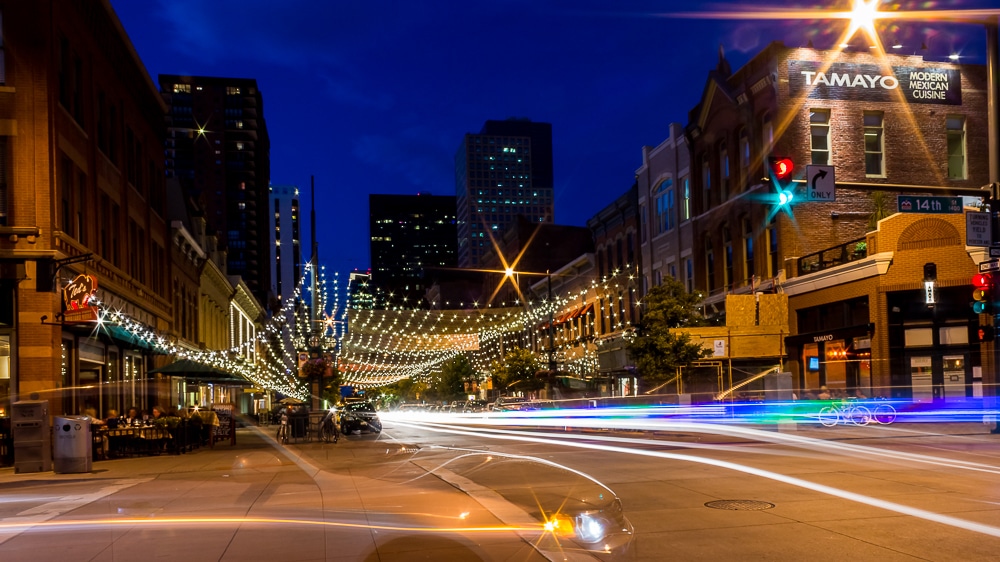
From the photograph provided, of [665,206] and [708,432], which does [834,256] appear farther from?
[665,206]

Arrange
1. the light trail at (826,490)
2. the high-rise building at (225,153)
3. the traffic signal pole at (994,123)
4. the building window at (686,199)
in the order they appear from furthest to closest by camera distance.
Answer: the high-rise building at (225,153) → the building window at (686,199) → the traffic signal pole at (994,123) → the light trail at (826,490)

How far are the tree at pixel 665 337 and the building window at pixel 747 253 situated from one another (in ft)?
11.1

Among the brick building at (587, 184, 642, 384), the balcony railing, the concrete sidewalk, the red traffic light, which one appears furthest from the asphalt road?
the brick building at (587, 184, 642, 384)

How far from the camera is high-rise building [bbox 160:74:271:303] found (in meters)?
148

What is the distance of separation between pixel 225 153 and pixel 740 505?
149 meters

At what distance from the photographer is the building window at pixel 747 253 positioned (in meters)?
37.7

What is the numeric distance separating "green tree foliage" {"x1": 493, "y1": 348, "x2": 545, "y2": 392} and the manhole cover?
42418mm

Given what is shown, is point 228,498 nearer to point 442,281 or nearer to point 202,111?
point 442,281

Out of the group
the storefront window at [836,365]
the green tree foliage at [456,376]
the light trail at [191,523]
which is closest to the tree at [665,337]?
the storefront window at [836,365]

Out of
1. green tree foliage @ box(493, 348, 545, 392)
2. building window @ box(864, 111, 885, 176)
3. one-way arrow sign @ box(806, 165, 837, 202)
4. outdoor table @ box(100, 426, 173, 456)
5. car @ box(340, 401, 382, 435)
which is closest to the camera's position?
one-way arrow sign @ box(806, 165, 837, 202)

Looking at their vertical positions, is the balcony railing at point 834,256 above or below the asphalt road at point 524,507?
above

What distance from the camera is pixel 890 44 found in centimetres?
3716

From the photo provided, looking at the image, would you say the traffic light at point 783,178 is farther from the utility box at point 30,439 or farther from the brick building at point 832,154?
the brick building at point 832,154

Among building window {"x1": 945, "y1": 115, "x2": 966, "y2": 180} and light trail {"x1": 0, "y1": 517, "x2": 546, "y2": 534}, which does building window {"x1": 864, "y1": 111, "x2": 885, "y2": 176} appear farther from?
light trail {"x1": 0, "y1": 517, "x2": 546, "y2": 534}
